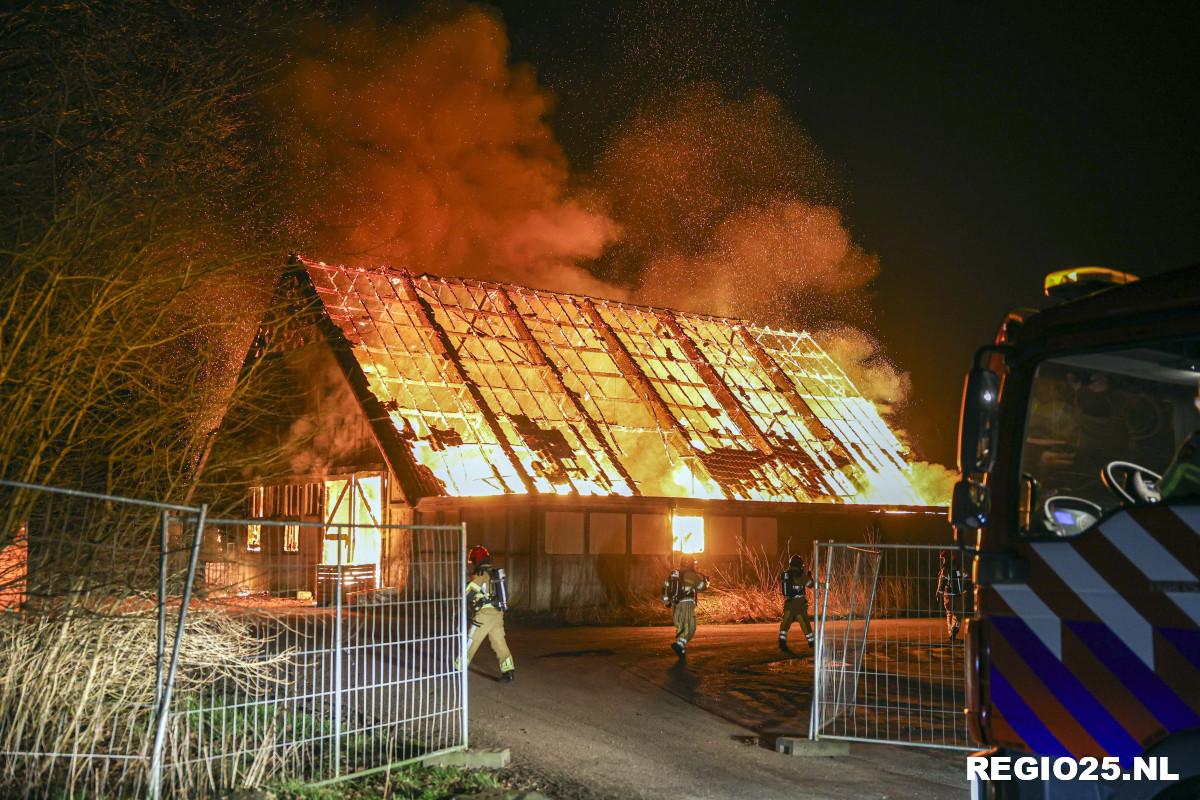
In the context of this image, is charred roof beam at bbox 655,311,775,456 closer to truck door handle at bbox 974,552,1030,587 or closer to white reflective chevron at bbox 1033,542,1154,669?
truck door handle at bbox 974,552,1030,587

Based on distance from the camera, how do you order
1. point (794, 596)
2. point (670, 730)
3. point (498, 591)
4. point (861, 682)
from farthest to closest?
point (794, 596) → point (861, 682) → point (498, 591) → point (670, 730)

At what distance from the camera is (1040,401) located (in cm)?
445

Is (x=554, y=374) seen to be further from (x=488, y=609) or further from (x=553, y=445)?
(x=488, y=609)

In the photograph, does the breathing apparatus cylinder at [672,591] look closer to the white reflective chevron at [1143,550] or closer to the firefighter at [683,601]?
the firefighter at [683,601]

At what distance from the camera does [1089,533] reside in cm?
404

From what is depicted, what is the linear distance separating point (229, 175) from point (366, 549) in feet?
50.5

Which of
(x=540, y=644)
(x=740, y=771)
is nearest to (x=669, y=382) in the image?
(x=540, y=644)

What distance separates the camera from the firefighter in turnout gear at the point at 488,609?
11.3m

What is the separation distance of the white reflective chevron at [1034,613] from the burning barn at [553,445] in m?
14.3

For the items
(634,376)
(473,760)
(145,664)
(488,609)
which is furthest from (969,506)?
(634,376)

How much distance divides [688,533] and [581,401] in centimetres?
377

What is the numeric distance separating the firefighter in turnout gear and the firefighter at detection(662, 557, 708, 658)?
10.7 ft

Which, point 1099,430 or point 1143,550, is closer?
point 1143,550

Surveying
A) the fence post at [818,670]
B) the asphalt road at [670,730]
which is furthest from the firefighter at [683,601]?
the fence post at [818,670]
